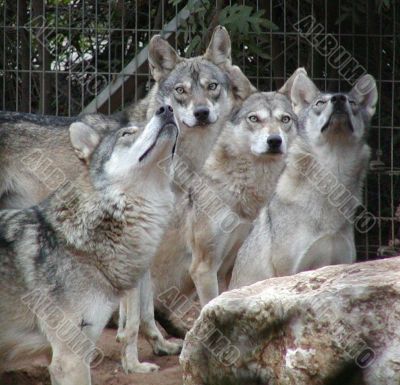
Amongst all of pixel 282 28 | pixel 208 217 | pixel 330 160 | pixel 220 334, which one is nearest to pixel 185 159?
pixel 208 217

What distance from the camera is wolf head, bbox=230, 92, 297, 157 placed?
8102mm

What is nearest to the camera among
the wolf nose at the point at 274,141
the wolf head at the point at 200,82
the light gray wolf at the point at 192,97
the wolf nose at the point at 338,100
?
the wolf nose at the point at 338,100

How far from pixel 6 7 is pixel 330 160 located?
4.50 meters

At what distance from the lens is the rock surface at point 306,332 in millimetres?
4668

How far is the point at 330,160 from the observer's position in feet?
25.9

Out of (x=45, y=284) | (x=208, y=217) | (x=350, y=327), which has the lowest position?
(x=208, y=217)

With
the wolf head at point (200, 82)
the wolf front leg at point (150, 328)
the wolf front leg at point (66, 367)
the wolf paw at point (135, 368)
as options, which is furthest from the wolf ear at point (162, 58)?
the wolf front leg at point (66, 367)

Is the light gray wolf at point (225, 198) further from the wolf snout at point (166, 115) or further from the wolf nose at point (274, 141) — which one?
the wolf snout at point (166, 115)

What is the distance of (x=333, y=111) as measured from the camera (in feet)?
25.4

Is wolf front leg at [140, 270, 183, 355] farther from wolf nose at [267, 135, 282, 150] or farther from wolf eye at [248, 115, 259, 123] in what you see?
wolf eye at [248, 115, 259, 123]

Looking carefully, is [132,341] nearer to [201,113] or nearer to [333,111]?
[201,113]

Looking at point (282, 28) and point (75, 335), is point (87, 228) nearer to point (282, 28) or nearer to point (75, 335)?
point (75, 335)

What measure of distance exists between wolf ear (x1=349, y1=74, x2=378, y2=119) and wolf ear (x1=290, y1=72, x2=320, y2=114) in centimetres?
33

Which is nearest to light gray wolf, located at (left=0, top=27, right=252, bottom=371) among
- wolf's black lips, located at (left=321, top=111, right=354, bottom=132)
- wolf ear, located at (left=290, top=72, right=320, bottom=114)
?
wolf ear, located at (left=290, top=72, right=320, bottom=114)
